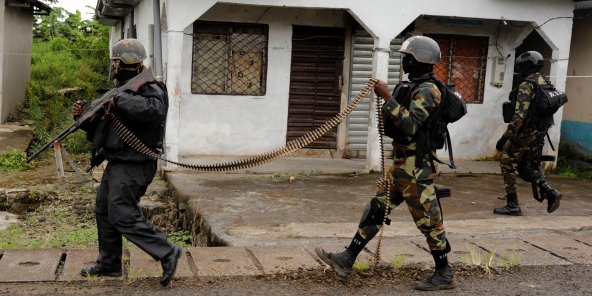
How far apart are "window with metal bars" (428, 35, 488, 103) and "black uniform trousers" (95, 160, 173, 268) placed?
8.22 m

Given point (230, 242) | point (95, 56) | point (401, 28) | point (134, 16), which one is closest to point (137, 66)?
point (230, 242)

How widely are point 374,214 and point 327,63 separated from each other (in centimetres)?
711

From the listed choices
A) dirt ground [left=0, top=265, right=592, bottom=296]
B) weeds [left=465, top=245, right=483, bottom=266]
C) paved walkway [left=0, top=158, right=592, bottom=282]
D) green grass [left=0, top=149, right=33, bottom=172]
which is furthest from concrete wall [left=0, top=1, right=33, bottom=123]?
weeds [left=465, top=245, right=483, bottom=266]

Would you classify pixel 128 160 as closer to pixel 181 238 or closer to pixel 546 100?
pixel 181 238

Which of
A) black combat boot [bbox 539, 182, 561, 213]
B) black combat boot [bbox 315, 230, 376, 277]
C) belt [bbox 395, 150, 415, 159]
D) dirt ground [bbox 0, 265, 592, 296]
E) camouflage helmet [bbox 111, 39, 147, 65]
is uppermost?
camouflage helmet [bbox 111, 39, 147, 65]

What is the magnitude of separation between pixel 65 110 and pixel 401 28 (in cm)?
794

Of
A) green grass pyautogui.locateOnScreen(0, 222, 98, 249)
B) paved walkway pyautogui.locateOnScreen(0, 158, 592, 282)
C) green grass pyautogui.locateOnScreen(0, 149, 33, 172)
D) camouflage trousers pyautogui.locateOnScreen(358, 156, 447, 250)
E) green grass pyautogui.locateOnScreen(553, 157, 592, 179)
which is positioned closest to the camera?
camouflage trousers pyautogui.locateOnScreen(358, 156, 447, 250)

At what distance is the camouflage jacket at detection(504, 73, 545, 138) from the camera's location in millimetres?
7590

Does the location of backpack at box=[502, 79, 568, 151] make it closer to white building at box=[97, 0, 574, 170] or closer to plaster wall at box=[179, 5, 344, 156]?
white building at box=[97, 0, 574, 170]

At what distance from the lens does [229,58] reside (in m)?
11.2

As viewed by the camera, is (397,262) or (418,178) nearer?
(418,178)

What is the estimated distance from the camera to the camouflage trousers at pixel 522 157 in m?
7.67

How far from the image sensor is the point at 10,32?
14.9 metres

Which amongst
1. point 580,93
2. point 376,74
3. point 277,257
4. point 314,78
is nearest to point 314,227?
point 277,257
